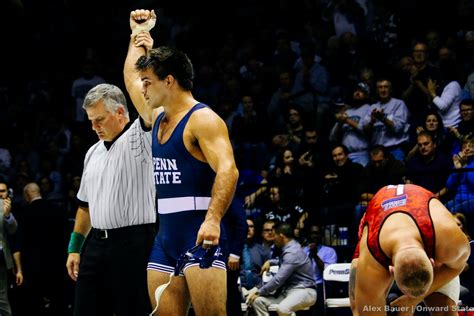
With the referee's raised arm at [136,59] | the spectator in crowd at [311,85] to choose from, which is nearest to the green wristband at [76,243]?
the referee's raised arm at [136,59]

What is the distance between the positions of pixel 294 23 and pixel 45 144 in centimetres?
397

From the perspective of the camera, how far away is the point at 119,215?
6.00m

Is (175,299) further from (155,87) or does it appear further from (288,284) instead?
(288,284)

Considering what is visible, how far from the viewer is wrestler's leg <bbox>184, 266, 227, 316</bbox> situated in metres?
5.02

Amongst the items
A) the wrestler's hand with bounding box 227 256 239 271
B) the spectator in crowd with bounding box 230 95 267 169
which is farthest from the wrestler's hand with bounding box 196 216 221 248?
the spectator in crowd with bounding box 230 95 267 169

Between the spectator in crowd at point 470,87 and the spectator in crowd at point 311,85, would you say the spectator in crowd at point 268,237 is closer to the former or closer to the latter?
the spectator in crowd at point 311,85

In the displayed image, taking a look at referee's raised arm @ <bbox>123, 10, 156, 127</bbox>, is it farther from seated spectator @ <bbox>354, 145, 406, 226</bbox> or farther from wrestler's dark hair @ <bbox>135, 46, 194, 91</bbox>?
seated spectator @ <bbox>354, 145, 406, 226</bbox>

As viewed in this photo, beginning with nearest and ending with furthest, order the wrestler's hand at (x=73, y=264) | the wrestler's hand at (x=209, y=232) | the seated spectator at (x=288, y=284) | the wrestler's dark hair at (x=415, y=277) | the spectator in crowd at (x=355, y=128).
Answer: the wrestler's hand at (x=209, y=232)
the wrestler's dark hair at (x=415, y=277)
the wrestler's hand at (x=73, y=264)
the seated spectator at (x=288, y=284)
the spectator in crowd at (x=355, y=128)

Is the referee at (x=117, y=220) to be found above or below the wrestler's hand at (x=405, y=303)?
above

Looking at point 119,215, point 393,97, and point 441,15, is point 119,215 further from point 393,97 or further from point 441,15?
point 441,15

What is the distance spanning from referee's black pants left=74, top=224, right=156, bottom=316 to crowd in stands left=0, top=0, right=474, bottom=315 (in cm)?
366

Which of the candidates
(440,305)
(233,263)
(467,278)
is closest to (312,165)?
(233,263)

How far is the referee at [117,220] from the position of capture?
5996 mm

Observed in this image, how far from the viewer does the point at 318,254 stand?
32.7 ft
